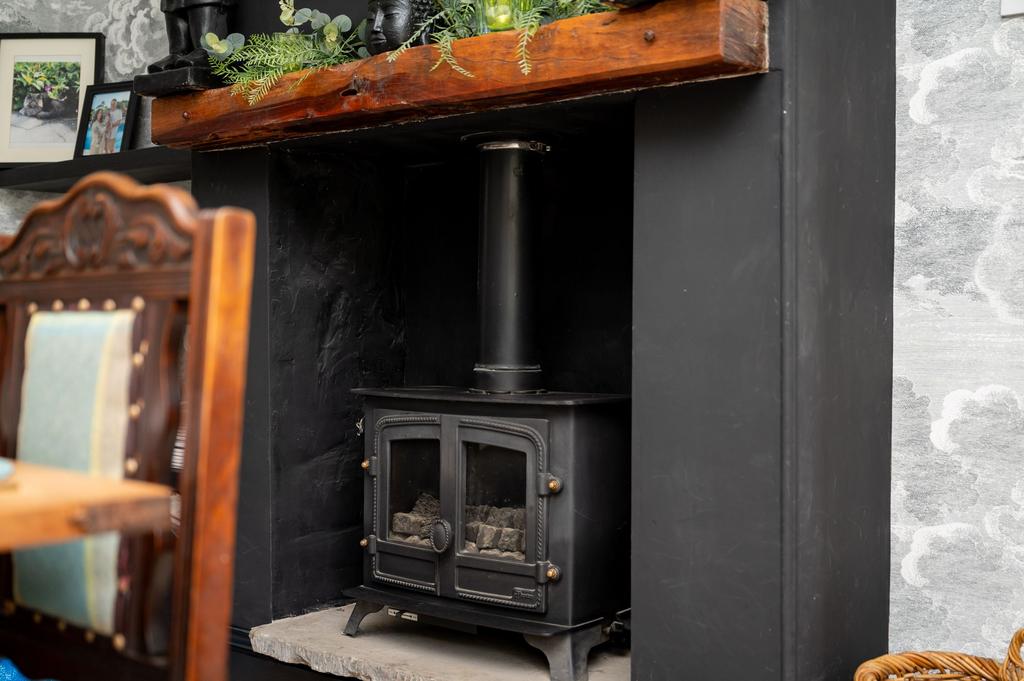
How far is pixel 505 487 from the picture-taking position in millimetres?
2943

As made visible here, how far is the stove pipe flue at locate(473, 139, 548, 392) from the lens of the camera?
294cm

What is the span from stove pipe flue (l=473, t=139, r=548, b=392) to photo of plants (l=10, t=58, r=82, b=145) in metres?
2.17

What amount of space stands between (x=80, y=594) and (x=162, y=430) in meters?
0.22

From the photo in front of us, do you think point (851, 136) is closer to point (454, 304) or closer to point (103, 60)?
point (454, 304)

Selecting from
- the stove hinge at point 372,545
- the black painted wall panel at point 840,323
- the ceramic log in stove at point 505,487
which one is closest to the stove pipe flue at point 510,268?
the ceramic log in stove at point 505,487

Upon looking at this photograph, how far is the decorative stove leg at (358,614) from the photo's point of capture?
119 inches

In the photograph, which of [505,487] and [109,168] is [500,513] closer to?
[505,487]

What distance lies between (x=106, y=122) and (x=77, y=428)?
3.23 meters

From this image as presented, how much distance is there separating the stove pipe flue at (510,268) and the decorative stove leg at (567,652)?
0.66m

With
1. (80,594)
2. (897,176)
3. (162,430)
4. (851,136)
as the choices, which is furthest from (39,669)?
(897,176)

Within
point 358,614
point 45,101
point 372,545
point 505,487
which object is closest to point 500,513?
point 505,487

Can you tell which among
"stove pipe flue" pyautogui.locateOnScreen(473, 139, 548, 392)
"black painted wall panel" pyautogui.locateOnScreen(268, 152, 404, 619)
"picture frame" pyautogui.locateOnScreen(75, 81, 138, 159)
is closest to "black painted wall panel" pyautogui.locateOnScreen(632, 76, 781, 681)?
"stove pipe flue" pyautogui.locateOnScreen(473, 139, 548, 392)

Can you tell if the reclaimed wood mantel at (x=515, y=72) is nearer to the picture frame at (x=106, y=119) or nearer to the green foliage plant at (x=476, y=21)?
the green foliage plant at (x=476, y=21)

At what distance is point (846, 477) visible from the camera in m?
2.47
